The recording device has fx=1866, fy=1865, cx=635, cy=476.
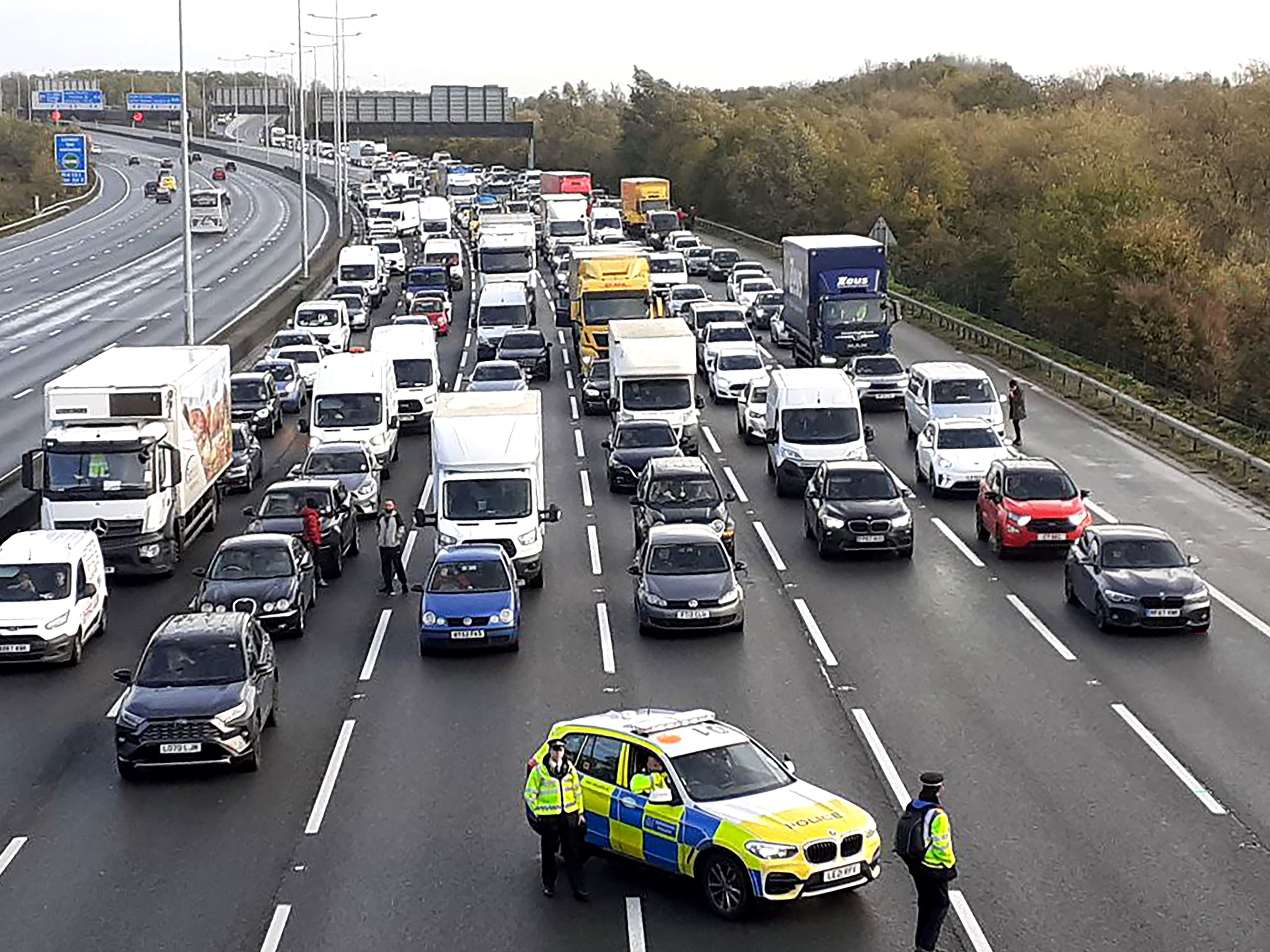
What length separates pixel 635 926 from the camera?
53.9 feet

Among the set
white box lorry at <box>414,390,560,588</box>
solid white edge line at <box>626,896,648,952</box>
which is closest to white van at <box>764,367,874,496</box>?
white box lorry at <box>414,390,560,588</box>

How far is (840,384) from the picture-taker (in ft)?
132

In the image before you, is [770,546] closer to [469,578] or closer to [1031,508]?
[1031,508]

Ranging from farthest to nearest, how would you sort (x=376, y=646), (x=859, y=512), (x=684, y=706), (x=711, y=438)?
(x=711, y=438) → (x=859, y=512) → (x=376, y=646) → (x=684, y=706)

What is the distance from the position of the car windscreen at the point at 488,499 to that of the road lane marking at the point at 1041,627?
8.20 m

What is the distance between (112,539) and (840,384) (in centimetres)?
1610

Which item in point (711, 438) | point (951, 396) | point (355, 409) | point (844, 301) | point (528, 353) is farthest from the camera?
point (528, 353)

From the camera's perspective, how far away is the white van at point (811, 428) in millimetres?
38938

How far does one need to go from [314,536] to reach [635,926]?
16978 mm

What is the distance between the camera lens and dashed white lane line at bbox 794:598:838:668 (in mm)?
26578

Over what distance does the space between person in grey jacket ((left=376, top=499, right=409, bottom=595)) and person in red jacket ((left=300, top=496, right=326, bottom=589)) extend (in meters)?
1.13

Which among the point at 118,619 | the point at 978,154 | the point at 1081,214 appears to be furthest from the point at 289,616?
the point at 978,154

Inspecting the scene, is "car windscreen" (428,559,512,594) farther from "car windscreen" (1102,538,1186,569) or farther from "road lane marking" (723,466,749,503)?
"road lane marking" (723,466,749,503)

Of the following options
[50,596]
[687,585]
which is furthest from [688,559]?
[50,596]
